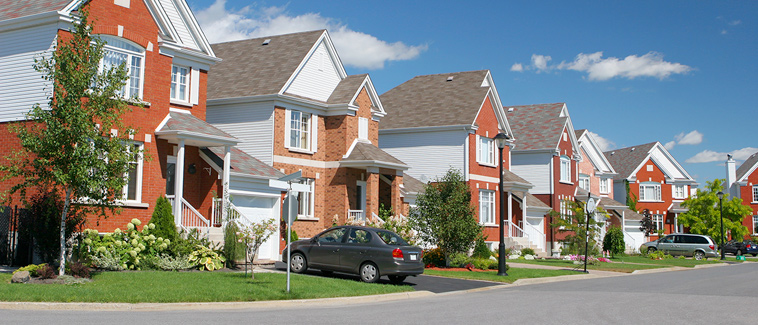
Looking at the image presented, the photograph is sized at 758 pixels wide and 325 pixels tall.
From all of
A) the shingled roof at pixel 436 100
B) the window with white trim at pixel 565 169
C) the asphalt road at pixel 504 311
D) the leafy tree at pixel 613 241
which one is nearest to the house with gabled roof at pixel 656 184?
the window with white trim at pixel 565 169

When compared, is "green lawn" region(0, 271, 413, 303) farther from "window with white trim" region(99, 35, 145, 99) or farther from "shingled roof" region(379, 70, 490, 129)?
"shingled roof" region(379, 70, 490, 129)

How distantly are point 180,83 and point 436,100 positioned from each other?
62.3 feet

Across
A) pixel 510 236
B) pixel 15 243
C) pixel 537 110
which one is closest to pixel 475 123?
pixel 510 236

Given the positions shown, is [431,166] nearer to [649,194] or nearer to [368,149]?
[368,149]

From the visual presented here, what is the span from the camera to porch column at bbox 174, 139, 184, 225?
2169cm

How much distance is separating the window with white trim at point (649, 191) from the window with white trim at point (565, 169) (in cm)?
2248

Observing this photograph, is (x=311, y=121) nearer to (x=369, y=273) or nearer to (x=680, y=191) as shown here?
(x=369, y=273)

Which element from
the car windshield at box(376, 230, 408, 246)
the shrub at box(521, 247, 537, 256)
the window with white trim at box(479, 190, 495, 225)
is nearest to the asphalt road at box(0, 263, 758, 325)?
the car windshield at box(376, 230, 408, 246)

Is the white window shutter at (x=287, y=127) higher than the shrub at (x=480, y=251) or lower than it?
higher

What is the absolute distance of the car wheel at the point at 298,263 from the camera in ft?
66.5

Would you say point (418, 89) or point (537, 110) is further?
point (537, 110)

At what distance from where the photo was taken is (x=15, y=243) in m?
19.0

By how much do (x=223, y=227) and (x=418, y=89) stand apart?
74.5 feet

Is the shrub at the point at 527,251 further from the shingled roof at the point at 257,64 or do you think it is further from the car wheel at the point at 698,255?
the shingled roof at the point at 257,64
